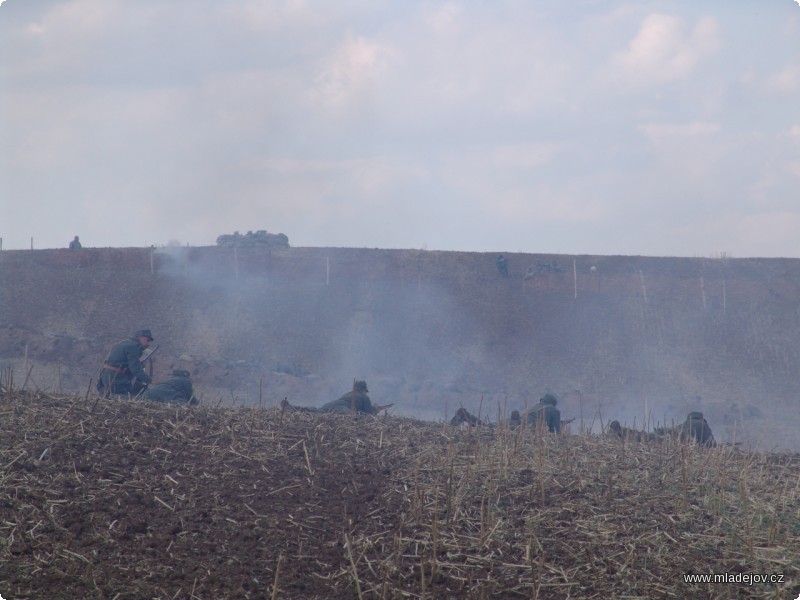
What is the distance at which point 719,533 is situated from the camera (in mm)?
6141

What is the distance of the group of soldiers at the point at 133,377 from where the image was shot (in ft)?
37.8

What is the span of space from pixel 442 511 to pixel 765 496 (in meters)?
3.01

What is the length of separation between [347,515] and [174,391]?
6.01 metres

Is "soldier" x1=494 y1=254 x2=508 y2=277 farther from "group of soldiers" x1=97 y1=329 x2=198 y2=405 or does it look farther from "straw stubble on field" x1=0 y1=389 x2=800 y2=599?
"straw stubble on field" x1=0 y1=389 x2=800 y2=599

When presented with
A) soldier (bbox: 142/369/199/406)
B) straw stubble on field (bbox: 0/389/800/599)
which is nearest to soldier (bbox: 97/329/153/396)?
soldier (bbox: 142/369/199/406)

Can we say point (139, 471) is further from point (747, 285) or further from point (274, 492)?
point (747, 285)

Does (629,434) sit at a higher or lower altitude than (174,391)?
lower

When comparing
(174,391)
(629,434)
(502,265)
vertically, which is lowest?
(629,434)

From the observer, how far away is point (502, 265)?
32031 mm

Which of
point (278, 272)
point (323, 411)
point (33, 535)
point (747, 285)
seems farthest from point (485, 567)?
point (747, 285)

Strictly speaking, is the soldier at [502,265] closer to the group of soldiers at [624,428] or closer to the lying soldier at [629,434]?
the group of soldiers at [624,428]

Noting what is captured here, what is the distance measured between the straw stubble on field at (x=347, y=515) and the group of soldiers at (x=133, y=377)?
292 cm

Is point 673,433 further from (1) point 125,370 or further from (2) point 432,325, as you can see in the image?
(2) point 432,325

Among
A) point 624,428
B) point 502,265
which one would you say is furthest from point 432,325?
point 624,428
